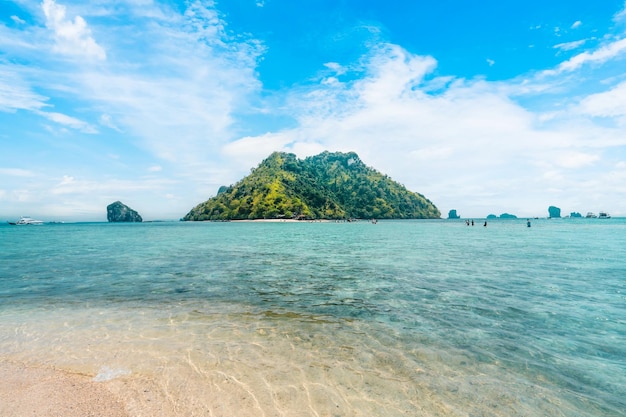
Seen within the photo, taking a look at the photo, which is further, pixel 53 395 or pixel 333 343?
pixel 333 343

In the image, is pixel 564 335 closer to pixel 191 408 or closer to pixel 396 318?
pixel 396 318

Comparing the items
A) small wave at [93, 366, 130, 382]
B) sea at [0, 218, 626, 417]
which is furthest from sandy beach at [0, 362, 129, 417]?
sea at [0, 218, 626, 417]

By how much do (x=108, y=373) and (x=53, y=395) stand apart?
130 centimetres

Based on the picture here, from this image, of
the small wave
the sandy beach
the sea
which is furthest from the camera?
the small wave

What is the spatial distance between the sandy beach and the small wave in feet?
0.61

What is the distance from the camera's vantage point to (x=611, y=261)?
3072 cm

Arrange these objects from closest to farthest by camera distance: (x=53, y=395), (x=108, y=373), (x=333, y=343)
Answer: (x=53, y=395) < (x=108, y=373) < (x=333, y=343)

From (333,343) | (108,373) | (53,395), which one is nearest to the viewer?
(53,395)

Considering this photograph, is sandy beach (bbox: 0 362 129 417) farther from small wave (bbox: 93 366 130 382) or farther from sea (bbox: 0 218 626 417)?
sea (bbox: 0 218 626 417)

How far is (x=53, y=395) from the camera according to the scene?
7160 mm

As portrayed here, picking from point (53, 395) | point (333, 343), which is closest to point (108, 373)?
point (53, 395)

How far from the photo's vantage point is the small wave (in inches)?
317

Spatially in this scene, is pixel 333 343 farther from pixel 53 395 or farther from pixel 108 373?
pixel 53 395

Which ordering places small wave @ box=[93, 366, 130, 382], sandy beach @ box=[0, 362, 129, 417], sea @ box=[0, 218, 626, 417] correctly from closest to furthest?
sandy beach @ box=[0, 362, 129, 417] < sea @ box=[0, 218, 626, 417] < small wave @ box=[93, 366, 130, 382]
